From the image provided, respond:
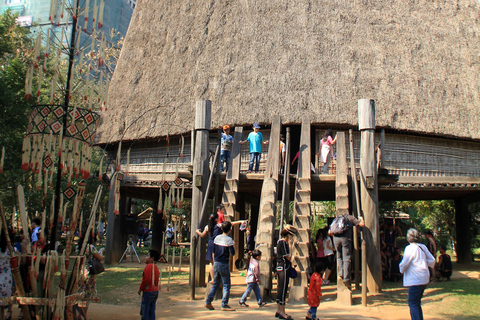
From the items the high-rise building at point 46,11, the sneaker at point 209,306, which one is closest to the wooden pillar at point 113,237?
the sneaker at point 209,306

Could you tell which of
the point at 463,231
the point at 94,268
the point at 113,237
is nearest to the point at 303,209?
the point at 94,268

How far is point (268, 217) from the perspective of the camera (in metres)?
7.77

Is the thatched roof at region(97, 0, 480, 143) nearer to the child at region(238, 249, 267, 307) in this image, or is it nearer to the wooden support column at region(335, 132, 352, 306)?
the wooden support column at region(335, 132, 352, 306)

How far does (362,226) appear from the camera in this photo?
7.97 m

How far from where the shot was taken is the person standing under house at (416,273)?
17.8 feet

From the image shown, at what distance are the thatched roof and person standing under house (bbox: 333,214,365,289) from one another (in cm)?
377

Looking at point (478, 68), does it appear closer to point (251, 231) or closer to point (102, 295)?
point (251, 231)

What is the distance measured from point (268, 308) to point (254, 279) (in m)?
0.48

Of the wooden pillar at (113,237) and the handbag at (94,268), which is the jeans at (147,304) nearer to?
the handbag at (94,268)

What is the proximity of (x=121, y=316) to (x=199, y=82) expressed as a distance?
24.0 ft

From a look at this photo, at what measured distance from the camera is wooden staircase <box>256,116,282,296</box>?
23.6 feet

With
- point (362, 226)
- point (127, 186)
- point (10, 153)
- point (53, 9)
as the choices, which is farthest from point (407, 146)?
point (10, 153)

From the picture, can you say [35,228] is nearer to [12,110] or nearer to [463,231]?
[12,110]

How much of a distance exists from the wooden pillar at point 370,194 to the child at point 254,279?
2.41 m
